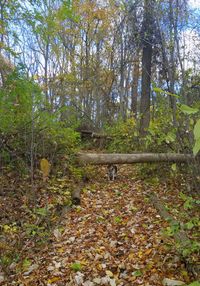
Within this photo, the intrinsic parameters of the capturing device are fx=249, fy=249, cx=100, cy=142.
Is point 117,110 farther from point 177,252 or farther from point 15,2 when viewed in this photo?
point 177,252

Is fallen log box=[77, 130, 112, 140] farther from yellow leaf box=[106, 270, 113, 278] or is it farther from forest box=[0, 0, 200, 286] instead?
yellow leaf box=[106, 270, 113, 278]

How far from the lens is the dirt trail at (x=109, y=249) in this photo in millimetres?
2529

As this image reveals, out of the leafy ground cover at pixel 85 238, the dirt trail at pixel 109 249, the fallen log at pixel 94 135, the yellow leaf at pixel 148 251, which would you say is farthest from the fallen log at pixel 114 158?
the fallen log at pixel 94 135

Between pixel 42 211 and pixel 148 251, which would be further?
pixel 42 211

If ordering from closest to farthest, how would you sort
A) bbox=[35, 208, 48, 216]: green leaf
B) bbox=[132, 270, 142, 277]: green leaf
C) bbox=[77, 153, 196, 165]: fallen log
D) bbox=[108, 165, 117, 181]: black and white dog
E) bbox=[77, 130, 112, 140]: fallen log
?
bbox=[132, 270, 142, 277]: green leaf
bbox=[35, 208, 48, 216]: green leaf
bbox=[77, 153, 196, 165]: fallen log
bbox=[108, 165, 117, 181]: black and white dog
bbox=[77, 130, 112, 140]: fallen log

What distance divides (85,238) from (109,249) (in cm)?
41

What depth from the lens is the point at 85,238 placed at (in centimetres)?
330

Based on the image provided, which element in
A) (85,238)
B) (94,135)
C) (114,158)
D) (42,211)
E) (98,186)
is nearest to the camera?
(85,238)

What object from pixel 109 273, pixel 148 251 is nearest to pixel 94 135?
pixel 148 251

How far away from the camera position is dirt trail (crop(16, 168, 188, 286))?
2.53m

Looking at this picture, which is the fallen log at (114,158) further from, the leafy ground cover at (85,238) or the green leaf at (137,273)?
the green leaf at (137,273)

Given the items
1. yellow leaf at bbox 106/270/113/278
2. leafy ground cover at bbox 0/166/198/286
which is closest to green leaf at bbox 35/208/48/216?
leafy ground cover at bbox 0/166/198/286

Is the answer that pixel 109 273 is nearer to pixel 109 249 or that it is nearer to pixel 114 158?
pixel 109 249

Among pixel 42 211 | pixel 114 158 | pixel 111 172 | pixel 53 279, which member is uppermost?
pixel 114 158
